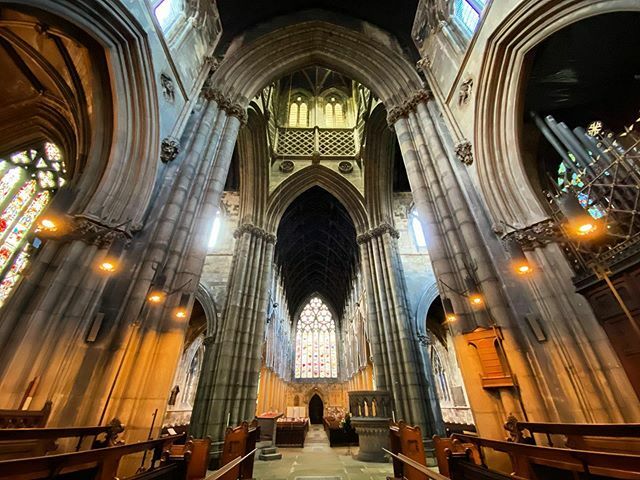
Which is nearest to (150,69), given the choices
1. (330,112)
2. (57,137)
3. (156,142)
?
(156,142)

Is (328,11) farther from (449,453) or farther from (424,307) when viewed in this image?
(449,453)

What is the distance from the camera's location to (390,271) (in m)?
12.6

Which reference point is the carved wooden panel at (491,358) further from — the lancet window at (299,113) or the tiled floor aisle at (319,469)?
the lancet window at (299,113)

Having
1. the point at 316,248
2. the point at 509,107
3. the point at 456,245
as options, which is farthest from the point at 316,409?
the point at 509,107

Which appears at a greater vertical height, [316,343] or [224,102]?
[224,102]

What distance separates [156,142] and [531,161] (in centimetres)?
948

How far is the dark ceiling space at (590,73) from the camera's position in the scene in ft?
18.0

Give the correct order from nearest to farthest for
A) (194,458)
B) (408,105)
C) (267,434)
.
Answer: (194,458), (408,105), (267,434)

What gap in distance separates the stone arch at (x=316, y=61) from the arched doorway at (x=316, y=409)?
30368 millimetres

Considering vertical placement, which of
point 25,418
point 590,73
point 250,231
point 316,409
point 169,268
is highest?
point 250,231

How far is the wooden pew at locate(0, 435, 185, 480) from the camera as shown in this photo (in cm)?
186

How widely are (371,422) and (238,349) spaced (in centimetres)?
540

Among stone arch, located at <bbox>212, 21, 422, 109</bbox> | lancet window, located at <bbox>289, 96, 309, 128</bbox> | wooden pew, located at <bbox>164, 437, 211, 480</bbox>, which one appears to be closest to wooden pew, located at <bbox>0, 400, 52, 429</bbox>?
wooden pew, located at <bbox>164, 437, 211, 480</bbox>

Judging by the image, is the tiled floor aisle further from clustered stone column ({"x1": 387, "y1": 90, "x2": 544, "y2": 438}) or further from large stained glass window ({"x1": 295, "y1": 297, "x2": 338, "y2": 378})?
large stained glass window ({"x1": 295, "y1": 297, "x2": 338, "y2": 378})
